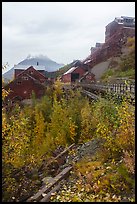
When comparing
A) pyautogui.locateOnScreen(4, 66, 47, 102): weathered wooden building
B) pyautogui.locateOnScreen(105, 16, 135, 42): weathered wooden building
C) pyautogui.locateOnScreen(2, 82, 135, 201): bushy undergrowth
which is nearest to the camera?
pyautogui.locateOnScreen(2, 82, 135, 201): bushy undergrowth

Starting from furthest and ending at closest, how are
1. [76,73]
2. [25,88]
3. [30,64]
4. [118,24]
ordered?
1. [30,64]
2. [118,24]
3. [76,73]
4. [25,88]

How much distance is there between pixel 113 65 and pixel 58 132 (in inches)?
999

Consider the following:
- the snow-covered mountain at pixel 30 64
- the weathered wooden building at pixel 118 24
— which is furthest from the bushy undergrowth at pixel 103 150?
the weathered wooden building at pixel 118 24

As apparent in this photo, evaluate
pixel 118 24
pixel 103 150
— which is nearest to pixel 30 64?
pixel 118 24

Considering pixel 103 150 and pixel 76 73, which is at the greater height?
pixel 76 73

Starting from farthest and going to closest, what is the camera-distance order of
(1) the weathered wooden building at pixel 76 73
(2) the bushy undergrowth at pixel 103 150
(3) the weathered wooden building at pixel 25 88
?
(1) the weathered wooden building at pixel 76 73
(3) the weathered wooden building at pixel 25 88
(2) the bushy undergrowth at pixel 103 150

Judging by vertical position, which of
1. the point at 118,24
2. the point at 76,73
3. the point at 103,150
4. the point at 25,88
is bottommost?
the point at 103,150

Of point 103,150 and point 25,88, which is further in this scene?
point 25,88

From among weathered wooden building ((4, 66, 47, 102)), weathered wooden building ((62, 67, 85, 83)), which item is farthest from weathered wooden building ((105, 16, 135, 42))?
weathered wooden building ((4, 66, 47, 102))

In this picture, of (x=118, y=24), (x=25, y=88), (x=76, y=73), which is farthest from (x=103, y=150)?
(x=118, y=24)

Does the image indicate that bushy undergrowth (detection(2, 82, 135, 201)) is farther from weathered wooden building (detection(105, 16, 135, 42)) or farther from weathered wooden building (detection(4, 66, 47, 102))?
weathered wooden building (detection(105, 16, 135, 42))

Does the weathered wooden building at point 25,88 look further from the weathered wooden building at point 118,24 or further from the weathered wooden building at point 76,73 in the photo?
the weathered wooden building at point 118,24

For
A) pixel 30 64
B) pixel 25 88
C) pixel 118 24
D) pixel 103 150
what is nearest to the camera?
pixel 103 150

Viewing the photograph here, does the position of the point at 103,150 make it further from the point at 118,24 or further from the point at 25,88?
the point at 118,24
